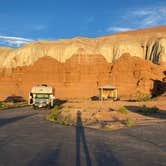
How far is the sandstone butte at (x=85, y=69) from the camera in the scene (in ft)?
254

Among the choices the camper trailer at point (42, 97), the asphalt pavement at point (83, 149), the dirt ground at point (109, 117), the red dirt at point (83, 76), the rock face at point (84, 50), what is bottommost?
the asphalt pavement at point (83, 149)

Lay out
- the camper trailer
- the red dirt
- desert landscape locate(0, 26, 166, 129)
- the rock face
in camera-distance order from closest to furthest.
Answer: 1. the camper trailer
2. desert landscape locate(0, 26, 166, 129)
3. the red dirt
4. the rock face

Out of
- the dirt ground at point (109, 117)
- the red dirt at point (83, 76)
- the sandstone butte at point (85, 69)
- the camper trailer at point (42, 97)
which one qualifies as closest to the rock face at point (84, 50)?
the sandstone butte at point (85, 69)

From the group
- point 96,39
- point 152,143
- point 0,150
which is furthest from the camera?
point 96,39

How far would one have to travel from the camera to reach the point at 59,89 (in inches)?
3199

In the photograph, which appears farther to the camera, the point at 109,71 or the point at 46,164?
the point at 109,71

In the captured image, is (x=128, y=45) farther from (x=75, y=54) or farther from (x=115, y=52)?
(x=75, y=54)

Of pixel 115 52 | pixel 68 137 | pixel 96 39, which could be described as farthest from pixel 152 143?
pixel 96 39

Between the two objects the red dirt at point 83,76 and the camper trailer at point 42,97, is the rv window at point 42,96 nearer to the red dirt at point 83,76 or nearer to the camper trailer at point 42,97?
the camper trailer at point 42,97

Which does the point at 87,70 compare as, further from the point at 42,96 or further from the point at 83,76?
the point at 42,96

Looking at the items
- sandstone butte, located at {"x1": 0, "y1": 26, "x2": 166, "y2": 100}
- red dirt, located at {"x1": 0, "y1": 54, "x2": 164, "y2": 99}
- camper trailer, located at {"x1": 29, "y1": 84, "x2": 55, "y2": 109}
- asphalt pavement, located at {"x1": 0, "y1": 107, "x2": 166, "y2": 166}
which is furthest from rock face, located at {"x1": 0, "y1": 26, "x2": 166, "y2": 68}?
asphalt pavement, located at {"x1": 0, "y1": 107, "x2": 166, "y2": 166}

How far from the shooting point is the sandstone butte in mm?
77562

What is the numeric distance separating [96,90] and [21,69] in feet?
65.7

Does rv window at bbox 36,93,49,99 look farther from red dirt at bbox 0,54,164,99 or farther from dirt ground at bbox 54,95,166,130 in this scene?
red dirt at bbox 0,54,164,99
